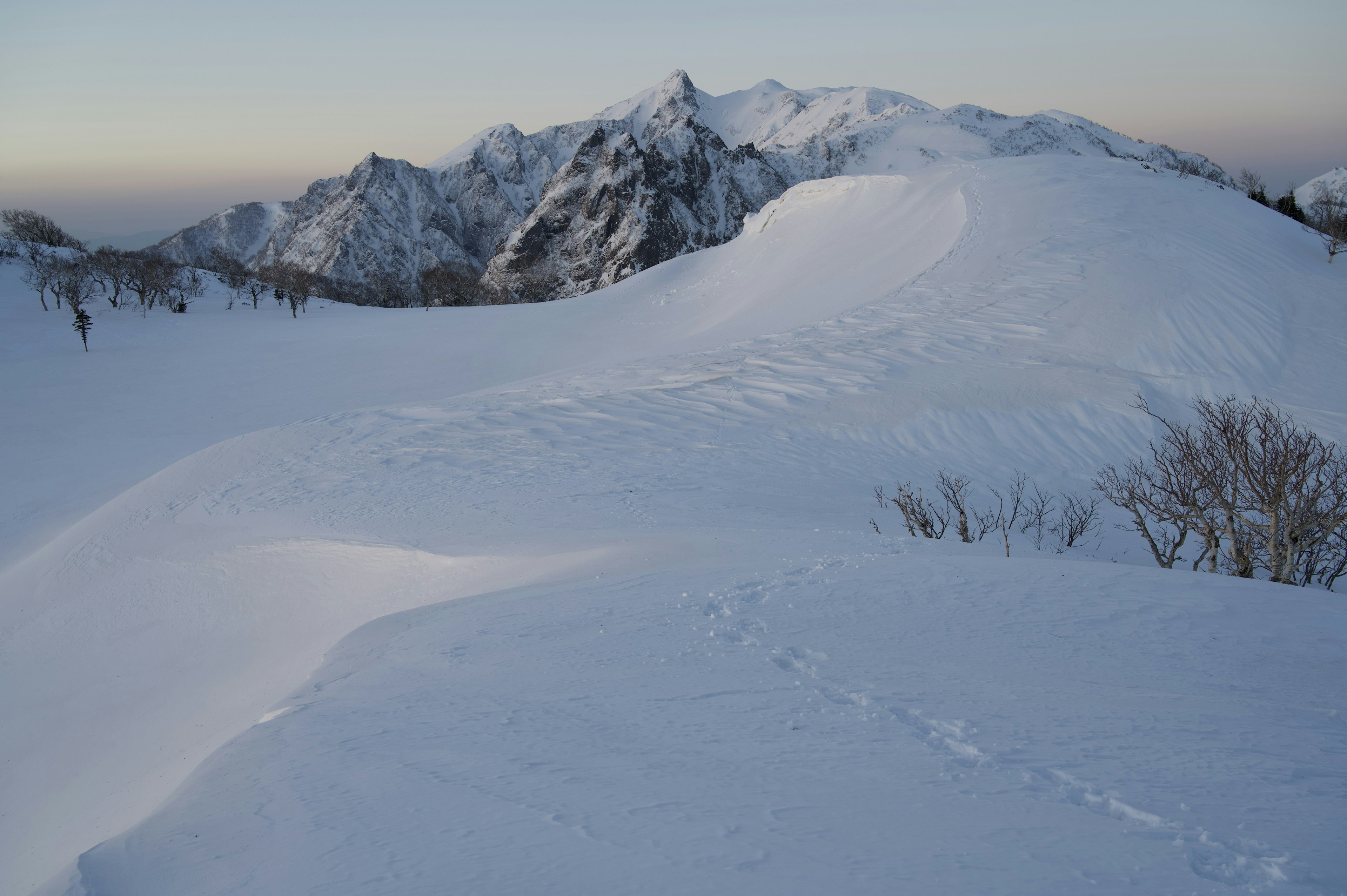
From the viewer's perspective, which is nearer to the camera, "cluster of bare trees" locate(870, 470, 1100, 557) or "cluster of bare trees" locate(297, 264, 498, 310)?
"cluster of bare trees" locate(870, 470, 1100, 557)

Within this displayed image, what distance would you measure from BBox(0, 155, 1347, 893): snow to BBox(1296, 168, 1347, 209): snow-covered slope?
11330 centimetres

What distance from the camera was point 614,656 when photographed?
515cm

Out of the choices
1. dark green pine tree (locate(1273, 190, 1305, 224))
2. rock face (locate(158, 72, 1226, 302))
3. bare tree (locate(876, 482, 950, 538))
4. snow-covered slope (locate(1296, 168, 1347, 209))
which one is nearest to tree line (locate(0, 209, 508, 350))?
bare tree (locate(876, 482, 950, 538))

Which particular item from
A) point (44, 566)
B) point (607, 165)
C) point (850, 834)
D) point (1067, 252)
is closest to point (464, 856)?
point (850, 834)

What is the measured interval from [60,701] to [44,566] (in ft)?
15.8

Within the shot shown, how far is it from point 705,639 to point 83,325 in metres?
41.2

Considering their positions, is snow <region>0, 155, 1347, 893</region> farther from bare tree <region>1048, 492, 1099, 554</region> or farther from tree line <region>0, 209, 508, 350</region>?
tree line <region>0, 209, 508, 350</region>

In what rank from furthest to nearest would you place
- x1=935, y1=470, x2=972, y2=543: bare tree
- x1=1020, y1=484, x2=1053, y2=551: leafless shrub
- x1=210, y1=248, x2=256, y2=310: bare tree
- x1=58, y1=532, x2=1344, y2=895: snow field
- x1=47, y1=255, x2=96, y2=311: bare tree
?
x1=210, y1=248, x2=256, y2=310: bare tree, x1=47, y1=255, x2=96, y2=311: bare tree, x1=1020, y1=484, x2=1053, y2=551: leafless shrub, x1=935, y1=470, x2=972, y2=543: bare tree, x1=58, y1=532, x2=1344, y2=895: snow field

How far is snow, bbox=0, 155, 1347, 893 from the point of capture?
3078mm

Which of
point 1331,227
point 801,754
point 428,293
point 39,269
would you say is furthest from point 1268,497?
point 428,293

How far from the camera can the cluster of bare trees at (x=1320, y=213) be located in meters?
24.2

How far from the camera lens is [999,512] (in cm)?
Answer: 1204

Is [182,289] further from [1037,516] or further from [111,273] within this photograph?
[1037,516]

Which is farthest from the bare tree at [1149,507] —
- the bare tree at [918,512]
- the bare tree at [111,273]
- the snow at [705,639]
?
the bare tree at [111,273]
